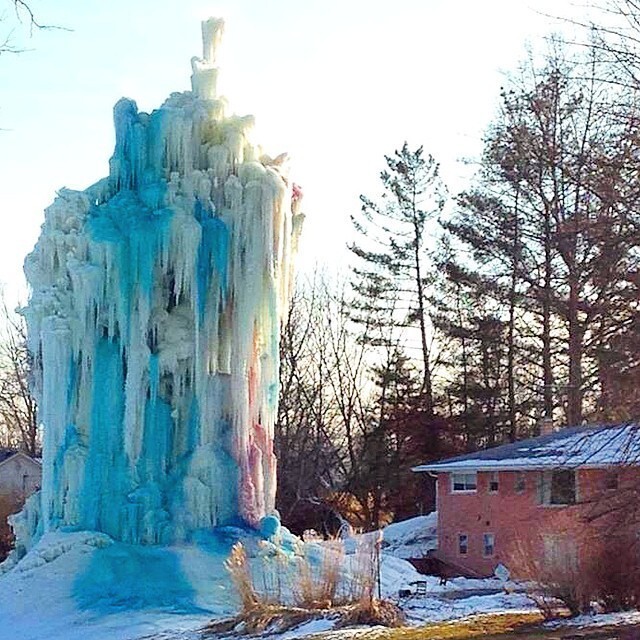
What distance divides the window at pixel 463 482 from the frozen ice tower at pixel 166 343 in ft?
36.5

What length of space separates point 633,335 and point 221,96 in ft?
A: 42.2

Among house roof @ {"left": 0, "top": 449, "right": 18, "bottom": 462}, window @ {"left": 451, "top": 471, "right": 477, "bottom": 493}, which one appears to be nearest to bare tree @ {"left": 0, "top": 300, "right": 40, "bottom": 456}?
house roof @ {"left": 0, "top": 449, "right": 18, "bottom": 462}

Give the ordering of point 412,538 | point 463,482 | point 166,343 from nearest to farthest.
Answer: point 166,343
point 463,482
point 412,538

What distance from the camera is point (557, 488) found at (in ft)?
101

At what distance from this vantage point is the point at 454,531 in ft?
107

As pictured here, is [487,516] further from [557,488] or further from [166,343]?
[166,343]

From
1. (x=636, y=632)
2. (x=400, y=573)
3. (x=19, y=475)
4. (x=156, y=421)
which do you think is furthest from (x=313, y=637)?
(x=19, y=475)

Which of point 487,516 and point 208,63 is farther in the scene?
point 487,516

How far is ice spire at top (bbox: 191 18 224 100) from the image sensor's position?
2383 centimetres

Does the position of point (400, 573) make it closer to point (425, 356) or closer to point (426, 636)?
point (426, 636)

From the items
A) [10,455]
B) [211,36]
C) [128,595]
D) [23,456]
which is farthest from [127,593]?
[10,455]

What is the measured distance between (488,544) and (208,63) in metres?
15.6

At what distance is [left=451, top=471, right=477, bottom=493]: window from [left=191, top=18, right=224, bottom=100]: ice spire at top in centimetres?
1424

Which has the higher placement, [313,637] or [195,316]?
[195,316]
